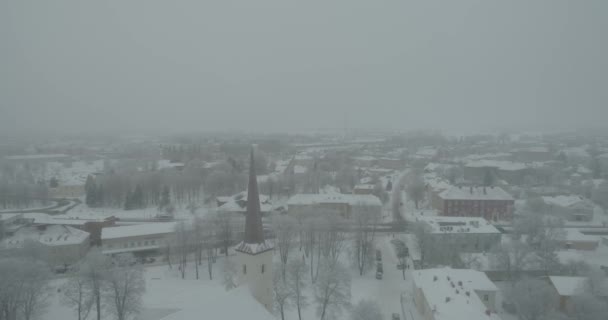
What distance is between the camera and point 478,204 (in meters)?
50.4

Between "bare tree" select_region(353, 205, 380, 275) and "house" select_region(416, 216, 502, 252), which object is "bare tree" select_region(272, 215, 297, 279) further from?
"house" select_region(416, 216, 502, 252)

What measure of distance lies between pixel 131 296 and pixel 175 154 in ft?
278

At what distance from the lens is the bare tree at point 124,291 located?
71.3 ft

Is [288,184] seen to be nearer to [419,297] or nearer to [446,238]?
[446,238]

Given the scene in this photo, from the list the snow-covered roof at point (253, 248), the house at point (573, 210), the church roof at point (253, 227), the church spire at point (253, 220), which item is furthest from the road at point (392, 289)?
the house at point (573, 210)

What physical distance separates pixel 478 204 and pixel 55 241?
158 ft

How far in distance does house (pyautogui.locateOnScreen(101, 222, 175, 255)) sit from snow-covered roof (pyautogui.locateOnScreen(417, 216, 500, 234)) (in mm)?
25662

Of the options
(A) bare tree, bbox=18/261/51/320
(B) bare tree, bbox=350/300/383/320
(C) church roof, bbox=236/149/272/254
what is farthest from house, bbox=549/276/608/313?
(A) bare tree, bbox=18/261/51/320

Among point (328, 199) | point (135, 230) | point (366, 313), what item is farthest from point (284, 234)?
point (328, 199)

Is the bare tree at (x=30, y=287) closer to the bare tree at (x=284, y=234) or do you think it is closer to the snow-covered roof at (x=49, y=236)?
the snow-covered roof at (x=49, y=236)

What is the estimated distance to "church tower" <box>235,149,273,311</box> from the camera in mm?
17328

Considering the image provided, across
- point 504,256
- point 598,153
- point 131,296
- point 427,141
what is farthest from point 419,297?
point 427,141

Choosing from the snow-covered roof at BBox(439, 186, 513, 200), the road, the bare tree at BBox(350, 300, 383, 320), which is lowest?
the road

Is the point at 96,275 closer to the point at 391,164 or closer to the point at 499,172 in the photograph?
the point at 499,172
